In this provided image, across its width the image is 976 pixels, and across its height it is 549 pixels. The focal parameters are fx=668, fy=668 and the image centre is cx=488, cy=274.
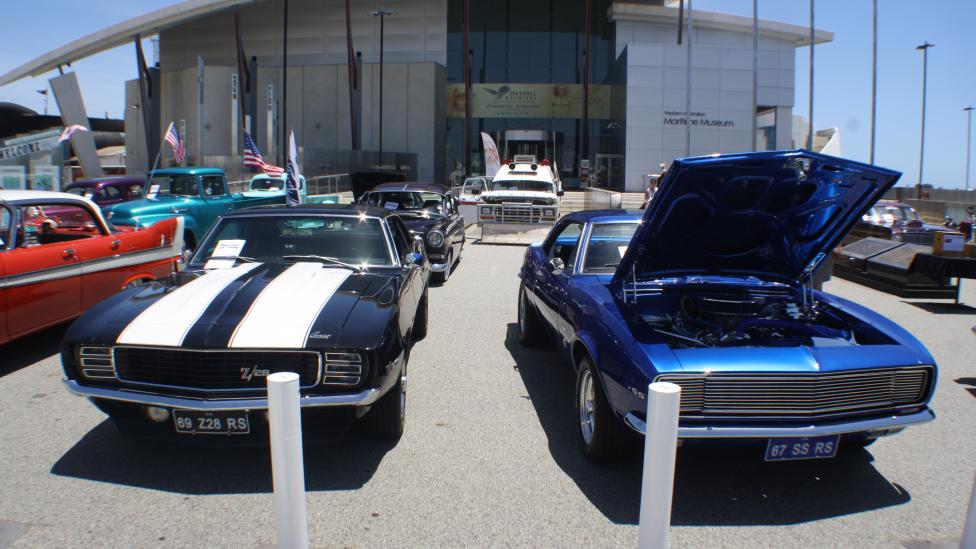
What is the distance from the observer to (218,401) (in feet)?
11.6

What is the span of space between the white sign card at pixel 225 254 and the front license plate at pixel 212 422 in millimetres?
1771

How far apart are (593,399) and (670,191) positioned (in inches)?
51.8

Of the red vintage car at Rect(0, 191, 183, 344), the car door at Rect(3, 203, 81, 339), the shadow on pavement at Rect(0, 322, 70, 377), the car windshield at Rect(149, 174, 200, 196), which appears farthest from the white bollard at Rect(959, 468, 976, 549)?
the car windshield at Rect(149, 174, 200, 196)

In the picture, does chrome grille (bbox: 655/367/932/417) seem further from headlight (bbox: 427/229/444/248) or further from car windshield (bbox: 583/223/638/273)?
headlight (bbox: 427/229/444/248)

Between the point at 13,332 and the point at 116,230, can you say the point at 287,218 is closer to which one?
the point at 13,332

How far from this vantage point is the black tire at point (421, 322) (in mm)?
7016

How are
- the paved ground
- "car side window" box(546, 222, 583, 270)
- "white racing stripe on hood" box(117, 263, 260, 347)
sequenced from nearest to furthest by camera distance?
the paved ground → "white racing stripe on hood" box(117, 263, 260, 347) → "car side window" box(546, 222, 583, 270)

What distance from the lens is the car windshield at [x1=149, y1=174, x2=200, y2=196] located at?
12.5m

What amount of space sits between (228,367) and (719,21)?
153 feet

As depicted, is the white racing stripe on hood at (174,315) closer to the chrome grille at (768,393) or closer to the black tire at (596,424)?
the black tire at (596,424)

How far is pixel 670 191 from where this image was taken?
3.84 meters

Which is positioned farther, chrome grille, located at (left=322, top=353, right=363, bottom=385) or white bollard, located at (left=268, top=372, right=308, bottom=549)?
chrome grille, located at (left=322, top=353, right=363, bottom=385)

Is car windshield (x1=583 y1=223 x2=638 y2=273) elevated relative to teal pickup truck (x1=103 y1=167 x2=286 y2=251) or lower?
lower

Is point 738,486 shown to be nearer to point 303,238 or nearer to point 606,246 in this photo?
point 606,246
